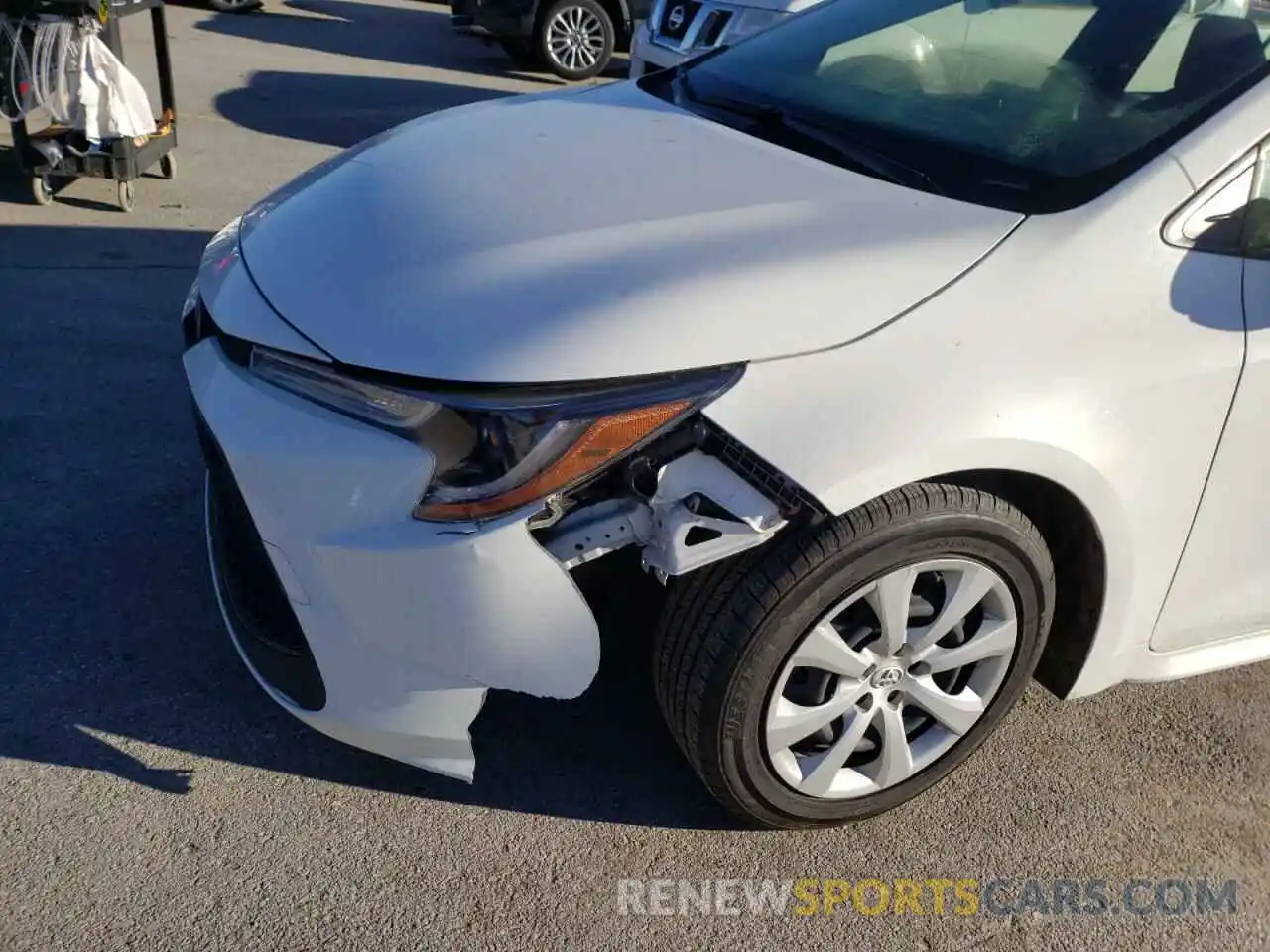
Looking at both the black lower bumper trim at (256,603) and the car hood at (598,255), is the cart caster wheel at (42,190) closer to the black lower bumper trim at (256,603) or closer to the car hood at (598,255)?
the car hood at (598,255)

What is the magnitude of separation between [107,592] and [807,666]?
1.82 metres

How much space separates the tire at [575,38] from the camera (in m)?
10.1

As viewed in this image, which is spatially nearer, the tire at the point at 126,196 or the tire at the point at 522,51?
the tire at the point at 126,196

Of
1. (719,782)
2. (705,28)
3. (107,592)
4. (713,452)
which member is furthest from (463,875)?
(705,28)

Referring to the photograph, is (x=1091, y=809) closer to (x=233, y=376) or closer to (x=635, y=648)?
(x=635, y=648)

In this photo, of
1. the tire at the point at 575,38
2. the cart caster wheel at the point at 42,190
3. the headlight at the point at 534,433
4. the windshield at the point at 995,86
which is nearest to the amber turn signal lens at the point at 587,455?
the headlight at the point at 534,433

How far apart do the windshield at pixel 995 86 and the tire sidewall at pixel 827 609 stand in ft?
2.10

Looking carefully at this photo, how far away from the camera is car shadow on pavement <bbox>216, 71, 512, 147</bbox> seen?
7.73 meters

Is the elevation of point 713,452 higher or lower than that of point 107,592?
higher

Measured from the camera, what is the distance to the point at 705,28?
6.74m

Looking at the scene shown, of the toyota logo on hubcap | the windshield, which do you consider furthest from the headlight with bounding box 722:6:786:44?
the toyota logo on hubcap

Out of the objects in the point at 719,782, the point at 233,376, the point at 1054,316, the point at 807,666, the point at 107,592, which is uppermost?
the point at 1054,316

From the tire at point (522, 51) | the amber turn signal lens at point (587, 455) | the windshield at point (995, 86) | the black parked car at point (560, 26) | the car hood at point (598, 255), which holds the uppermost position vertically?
the windshield at point (995, 86)

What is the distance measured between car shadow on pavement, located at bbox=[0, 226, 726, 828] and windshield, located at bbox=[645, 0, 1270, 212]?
44.2 inches
